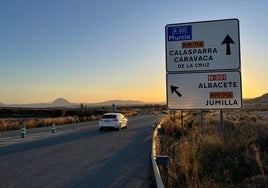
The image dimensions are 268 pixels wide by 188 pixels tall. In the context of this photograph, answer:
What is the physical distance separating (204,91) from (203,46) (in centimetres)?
138

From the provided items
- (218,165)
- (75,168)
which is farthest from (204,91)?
(75,168)

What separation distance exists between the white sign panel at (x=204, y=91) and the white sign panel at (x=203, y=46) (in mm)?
252

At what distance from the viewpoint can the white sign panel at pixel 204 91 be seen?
40.8 ft

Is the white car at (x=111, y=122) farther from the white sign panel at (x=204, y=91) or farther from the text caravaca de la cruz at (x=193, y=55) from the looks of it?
the white sign panel at (x=204, y=91)

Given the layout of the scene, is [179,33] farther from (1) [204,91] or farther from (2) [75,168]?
(2) [75,168]

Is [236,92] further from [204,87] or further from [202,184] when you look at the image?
[202,184]

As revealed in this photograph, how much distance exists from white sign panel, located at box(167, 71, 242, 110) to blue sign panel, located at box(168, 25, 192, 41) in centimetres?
115

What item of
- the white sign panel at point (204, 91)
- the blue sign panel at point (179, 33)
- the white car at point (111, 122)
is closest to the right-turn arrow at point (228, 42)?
the white sign panel at point (204, 91)

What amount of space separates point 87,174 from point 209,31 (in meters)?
5.55

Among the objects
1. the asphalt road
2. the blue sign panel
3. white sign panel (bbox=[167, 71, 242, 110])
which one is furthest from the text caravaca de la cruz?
the asphalt road

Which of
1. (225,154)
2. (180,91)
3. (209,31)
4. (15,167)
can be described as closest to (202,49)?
(209,31)

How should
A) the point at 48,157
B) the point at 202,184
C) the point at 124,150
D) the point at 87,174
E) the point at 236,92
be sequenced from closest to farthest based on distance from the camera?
the point at 202,184 < the point at 87,174 < the point at 236,92 < the point at 48,157 < the point at 124,150

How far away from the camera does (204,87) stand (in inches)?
496

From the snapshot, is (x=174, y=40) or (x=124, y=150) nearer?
(x=174, y=40)
